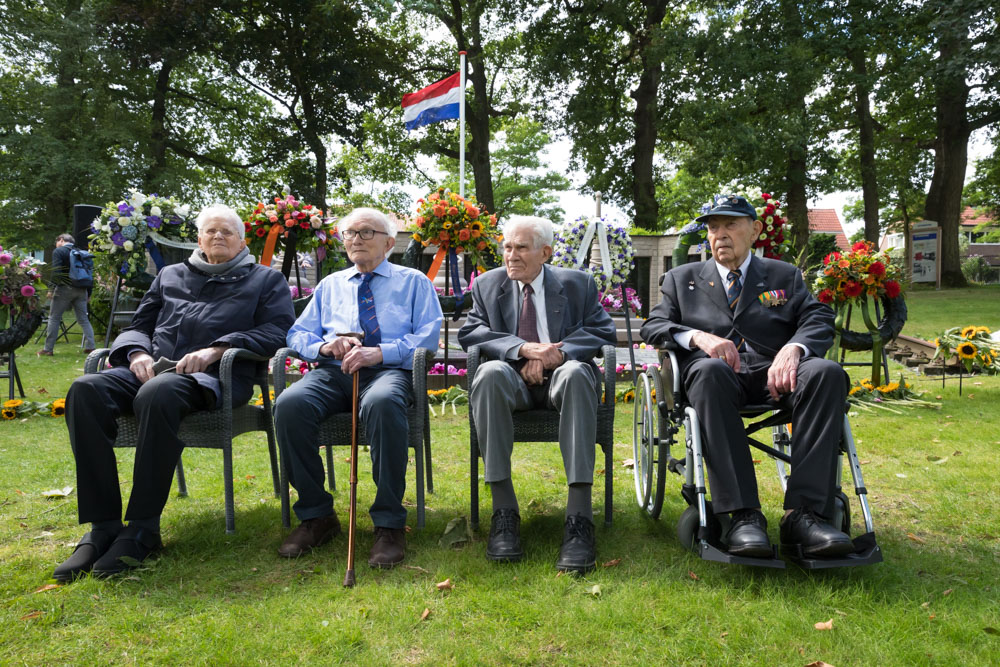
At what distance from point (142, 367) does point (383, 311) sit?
3.37ft

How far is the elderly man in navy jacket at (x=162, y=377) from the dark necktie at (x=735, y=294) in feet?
A: 6.58

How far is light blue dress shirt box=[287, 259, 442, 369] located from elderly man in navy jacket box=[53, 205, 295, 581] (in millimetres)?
137

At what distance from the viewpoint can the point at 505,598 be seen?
7.64 feet

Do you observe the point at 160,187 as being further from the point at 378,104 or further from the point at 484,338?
the point at 484,338

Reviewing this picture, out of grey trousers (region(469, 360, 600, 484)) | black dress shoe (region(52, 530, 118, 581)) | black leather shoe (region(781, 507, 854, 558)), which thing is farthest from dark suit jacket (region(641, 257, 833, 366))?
black dress shoe (region(52, 530, 118, 581))

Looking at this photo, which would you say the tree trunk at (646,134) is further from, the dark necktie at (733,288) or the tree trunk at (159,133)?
the dark necktie at (733,288)

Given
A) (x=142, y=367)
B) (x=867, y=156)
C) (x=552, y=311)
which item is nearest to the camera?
(x=142, y=367)

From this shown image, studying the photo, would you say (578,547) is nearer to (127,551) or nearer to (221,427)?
Result: (221,427)

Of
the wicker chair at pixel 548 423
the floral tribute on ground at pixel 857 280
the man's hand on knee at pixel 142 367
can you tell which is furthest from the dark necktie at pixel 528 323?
the floral tribute on ground at pixel 857 280

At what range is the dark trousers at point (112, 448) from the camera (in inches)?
104

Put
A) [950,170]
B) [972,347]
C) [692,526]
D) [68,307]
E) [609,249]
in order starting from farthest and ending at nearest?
[950,170]
[68,307]
[609,249]
[972,347]
[692,526]

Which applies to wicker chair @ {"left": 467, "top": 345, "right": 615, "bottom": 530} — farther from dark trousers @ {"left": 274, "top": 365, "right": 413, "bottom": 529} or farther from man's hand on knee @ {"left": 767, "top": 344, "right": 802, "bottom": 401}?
man's hand on knee @ {"left": 767, "top": 344, "right": 802, "bottom": 401}

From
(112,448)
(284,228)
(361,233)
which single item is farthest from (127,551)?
(284,228)

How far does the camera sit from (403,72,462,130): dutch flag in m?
11.1
